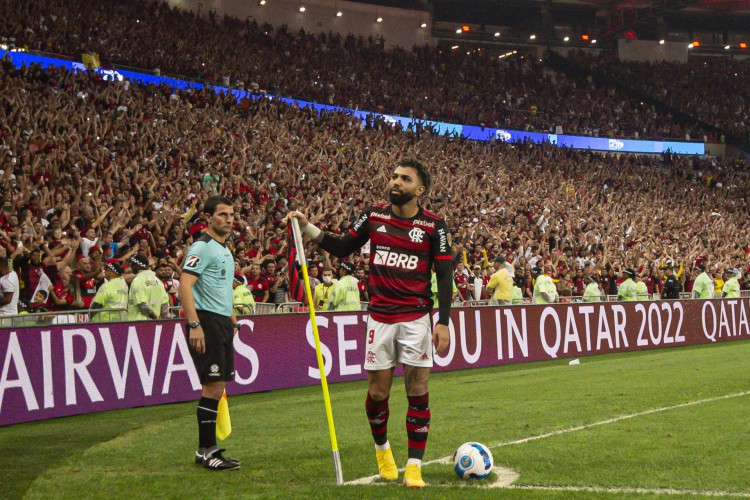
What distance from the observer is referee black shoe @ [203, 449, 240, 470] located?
6.93 m

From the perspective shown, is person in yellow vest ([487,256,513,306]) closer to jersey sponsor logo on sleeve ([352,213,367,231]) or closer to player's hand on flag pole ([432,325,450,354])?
jersey sponsor logo on sleeve ([352,213,367,231])

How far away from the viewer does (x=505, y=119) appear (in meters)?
49.2

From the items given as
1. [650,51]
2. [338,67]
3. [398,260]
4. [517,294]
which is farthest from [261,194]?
[650,51]

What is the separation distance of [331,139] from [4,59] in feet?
35.6

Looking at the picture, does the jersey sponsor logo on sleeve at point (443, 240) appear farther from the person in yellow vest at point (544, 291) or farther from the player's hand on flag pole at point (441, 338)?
the person in yellow vest at point (544, 291)

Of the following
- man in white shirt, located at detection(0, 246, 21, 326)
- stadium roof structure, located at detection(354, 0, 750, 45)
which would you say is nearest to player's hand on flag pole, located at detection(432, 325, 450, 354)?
man in white shirt, located at detection(0, 246, 21, 326)

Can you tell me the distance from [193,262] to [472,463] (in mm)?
2788

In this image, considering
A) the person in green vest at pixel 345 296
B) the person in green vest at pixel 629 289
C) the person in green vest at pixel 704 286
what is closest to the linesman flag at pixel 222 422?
the person in green vest at pixel 345 296

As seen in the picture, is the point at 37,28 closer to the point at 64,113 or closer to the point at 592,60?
the point at 64,113

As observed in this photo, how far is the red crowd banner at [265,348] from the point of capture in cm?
1091

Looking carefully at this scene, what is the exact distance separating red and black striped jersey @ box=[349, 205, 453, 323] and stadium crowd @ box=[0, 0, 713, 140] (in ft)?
→ 81.9

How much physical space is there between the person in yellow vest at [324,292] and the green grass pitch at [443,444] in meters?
3.17

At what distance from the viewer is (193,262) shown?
7.29 meters

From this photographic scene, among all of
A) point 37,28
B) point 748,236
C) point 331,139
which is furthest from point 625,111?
point 37,28
